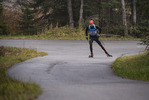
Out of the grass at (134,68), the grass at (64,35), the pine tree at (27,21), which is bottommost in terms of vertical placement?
the grass at (134,68)

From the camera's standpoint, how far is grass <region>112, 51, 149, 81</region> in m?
8.48

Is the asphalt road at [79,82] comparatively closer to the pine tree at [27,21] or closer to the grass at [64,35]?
the grass at [64,35]

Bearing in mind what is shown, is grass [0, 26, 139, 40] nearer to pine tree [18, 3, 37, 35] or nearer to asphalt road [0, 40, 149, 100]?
pine tree [18, 3, 37, 35]

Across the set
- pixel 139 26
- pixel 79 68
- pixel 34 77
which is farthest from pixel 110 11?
pixel 34 77

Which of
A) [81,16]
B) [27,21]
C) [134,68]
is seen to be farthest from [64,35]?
[134,68]

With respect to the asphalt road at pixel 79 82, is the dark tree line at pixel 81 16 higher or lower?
higher

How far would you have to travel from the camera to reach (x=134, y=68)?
9477mm

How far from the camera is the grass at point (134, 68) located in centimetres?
848

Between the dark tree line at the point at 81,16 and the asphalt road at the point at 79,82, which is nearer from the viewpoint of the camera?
the asphalt road at the point at 79,82

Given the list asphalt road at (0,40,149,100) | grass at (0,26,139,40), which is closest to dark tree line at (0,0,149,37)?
grass at (0,26,139,40)

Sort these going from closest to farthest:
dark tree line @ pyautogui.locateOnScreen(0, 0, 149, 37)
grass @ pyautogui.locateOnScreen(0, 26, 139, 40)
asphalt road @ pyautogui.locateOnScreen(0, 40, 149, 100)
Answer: asphalt road @ pyautogui.locateOnScreen(0, 40, 149, 100)
grass @ pyautogui.locateOnScreen(0, 26, 139, 40)
dark tree line @ pyautogui.locateOnScreen(0, 0, 149, 37)

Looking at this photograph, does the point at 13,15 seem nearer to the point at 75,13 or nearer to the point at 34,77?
the point at 75,13

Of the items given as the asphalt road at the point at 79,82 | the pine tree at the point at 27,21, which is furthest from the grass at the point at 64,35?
the asphalt road at the point at 79,82

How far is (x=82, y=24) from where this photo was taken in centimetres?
2903
